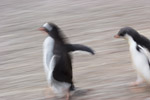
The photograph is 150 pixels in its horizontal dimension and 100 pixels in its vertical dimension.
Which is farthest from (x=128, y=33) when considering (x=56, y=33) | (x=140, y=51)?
(x=56, y=33)

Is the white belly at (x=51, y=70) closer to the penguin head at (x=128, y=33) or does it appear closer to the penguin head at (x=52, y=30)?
the penguin head at (x=52, y=30)

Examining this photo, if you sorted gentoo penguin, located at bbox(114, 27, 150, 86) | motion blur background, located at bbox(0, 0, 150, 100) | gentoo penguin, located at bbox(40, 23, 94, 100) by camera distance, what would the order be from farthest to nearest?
1. motion blur background, located at bbox(0, 0, 150, 100)
2. gentoo penguin, located at bbox(114, 27, 150, 86)
3. gentoo penguin, located at bbox(40, 23, 94, 100)

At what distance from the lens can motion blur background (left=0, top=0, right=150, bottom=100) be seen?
342cm

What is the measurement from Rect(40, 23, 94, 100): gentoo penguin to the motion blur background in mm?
294

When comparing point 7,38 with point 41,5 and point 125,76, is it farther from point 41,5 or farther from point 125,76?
point 125,76

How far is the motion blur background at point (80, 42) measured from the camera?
342cm

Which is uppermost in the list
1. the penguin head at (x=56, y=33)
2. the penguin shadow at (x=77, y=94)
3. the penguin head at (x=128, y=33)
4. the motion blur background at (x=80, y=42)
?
the penguin head at (x=56, y=33)

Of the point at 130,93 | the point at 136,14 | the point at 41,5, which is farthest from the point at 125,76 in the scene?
the point at 41,5

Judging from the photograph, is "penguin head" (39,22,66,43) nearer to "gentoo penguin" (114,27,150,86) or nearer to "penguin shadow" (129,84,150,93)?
"gentoo penguin" (114,27,150,86)

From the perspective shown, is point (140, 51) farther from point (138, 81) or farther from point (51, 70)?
point (51, 70)

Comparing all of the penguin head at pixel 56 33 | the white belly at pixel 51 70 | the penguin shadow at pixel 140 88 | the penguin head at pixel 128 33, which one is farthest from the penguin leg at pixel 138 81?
the penguin head at pixel 56 33

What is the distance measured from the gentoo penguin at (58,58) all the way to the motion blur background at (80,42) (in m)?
0.29

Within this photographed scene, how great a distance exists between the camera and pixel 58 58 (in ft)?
9.64

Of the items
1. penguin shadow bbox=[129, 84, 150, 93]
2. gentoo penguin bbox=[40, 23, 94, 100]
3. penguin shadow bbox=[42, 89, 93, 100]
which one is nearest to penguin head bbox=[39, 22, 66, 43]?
gentoo penguin bbox=[40, 23, 94, 100]
